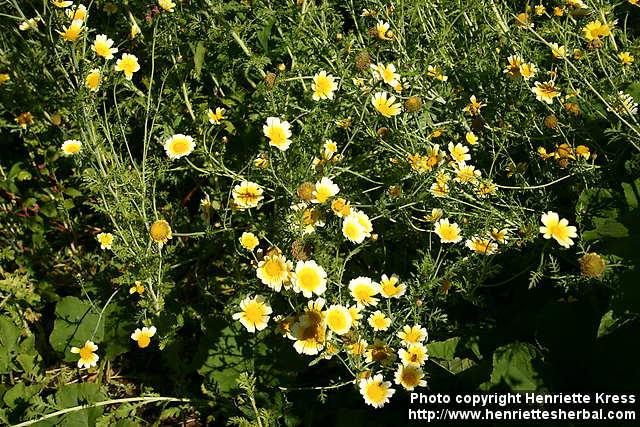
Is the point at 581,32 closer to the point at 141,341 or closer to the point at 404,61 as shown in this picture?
the point at 404,61

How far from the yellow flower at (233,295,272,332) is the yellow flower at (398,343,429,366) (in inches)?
18.4

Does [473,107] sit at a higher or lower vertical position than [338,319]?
higher

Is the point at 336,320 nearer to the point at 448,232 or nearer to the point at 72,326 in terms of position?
the point at 448,232

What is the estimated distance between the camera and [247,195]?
2.19 metres

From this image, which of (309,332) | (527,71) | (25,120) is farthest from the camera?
(25,120)

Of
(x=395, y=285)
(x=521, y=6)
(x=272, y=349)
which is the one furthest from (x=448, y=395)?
(x=521, y=6)

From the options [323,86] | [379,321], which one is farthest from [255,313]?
[323,86]

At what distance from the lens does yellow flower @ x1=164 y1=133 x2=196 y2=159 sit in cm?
225

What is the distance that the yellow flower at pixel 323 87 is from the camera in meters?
2.22

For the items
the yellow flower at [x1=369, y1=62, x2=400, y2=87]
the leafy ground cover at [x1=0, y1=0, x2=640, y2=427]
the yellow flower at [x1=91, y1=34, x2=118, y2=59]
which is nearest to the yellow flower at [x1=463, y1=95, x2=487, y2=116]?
the leafy ground cover at [x1=0, y1=0, x2=640, y2=427]

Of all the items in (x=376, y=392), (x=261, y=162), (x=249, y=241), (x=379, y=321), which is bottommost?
(x=376, y=392)

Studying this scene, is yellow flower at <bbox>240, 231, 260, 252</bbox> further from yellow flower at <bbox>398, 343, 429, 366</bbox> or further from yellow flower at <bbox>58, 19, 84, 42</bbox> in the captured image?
yellow flower at <bbox>58, 19, 84, 42</bbox>

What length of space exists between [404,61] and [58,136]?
70.4 inches

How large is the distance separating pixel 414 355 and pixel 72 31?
5.46 feet
